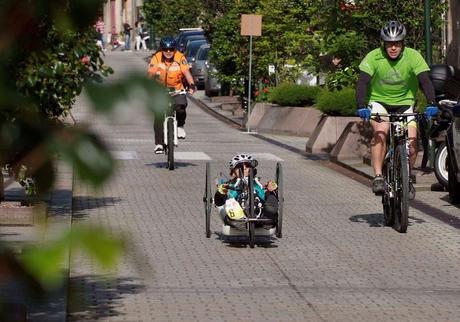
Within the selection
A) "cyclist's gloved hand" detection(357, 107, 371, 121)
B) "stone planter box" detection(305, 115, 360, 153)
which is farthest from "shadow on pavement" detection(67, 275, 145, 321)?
"stone planter box" detection(305, 115, 360, 153)

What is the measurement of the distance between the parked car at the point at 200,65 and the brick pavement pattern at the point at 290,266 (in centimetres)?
3388

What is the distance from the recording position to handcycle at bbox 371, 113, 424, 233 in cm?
1225

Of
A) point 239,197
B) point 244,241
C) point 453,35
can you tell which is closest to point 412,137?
point 244,241

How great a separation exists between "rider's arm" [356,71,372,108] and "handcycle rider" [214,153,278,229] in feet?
4.95

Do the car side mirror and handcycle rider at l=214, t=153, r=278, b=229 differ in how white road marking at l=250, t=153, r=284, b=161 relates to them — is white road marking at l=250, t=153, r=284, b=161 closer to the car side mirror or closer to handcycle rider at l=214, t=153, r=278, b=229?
the car side mirror

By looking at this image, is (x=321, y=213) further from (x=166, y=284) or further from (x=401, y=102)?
(x=166, y=284)

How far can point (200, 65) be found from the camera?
50812 millimetres

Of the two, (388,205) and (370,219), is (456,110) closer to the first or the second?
(370,219)

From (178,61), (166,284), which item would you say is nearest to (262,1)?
(178,61)

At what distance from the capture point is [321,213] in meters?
14.4

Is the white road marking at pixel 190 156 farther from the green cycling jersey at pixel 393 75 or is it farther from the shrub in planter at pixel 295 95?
the green cycling jersey at pixel 393 75

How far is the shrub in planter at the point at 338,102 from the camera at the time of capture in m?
22.4

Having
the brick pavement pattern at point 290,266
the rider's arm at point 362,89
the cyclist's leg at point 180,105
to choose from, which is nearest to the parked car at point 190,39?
the cyclist's leg at point 180,105

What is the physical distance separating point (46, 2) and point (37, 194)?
0.35m
